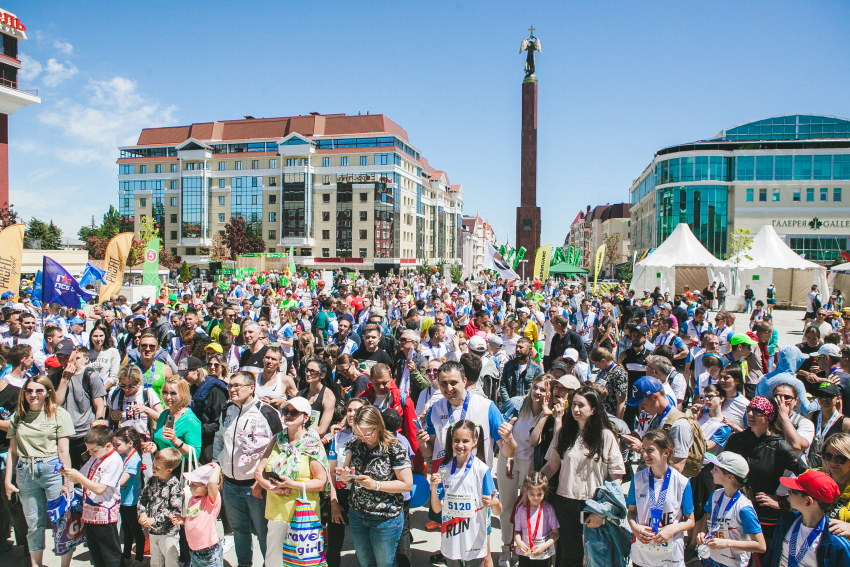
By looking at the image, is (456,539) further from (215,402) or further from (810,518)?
(215,402)

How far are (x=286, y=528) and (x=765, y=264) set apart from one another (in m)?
28.7

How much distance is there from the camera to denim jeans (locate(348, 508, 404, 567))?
12.1 feet

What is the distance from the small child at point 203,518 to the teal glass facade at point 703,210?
59.0 metres

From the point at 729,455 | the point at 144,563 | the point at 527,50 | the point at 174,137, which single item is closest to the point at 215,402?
the point at 144,563

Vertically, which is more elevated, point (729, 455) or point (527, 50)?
point (527, 50)

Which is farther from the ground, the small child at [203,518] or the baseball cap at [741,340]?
the baseball cap at [741,340]

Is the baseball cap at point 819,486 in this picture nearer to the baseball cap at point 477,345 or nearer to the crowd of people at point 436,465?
the crowd of people at point 436,465

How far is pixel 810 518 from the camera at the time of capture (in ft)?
9.89

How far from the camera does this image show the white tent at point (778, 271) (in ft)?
85.3

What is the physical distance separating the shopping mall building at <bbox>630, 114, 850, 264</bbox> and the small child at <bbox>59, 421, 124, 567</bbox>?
196ft

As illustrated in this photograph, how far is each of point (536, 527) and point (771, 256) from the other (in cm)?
2855

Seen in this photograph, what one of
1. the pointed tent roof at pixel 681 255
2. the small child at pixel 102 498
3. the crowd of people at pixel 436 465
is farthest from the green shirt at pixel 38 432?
the pointed tent roof at pixel 681 255

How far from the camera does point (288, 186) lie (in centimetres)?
6675

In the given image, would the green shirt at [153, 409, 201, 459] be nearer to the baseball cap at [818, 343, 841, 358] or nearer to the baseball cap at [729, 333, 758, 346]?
the baseball cap at [729, 333, 758, 346]
